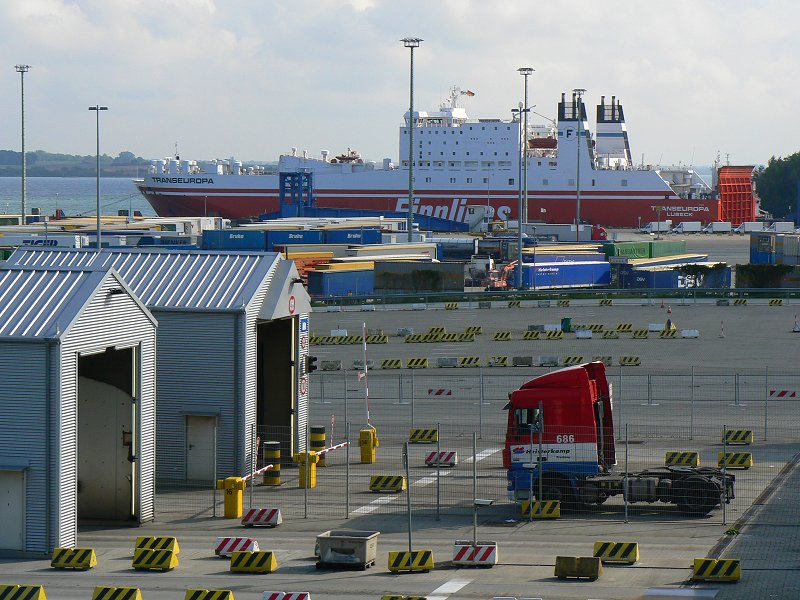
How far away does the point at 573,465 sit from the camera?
19.9 m

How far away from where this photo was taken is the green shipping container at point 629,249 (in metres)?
74.0

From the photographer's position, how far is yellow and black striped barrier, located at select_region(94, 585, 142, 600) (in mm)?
14352

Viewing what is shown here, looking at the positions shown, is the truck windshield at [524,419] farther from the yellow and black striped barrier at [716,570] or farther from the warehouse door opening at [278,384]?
the warehouse door opening at [278,384]

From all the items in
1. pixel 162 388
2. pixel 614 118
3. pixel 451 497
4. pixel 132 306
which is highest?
pixel 614 118

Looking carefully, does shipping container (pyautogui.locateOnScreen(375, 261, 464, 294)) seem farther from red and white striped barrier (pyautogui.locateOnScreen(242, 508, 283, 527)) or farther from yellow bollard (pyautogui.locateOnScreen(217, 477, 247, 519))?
red and white striped barrier (pyautogui.locateOnScreen(242, 508, 283, 527))

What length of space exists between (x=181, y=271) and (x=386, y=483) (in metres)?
5.55

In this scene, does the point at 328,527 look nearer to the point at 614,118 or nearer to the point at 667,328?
the point at 667,328

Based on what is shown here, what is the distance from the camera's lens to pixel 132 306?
63.3 ft

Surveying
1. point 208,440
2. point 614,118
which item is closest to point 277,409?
point 208,440

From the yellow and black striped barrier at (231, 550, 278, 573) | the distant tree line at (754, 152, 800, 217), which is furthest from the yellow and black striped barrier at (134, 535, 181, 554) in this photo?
the distant tree line at (754, 152, 800, 217)

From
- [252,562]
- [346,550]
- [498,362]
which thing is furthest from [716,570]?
[498,362]

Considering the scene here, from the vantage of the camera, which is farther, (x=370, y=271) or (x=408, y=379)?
(x=370, y=271)

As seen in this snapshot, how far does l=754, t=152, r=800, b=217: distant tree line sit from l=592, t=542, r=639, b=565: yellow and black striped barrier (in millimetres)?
130680

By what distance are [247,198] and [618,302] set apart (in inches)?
3379
